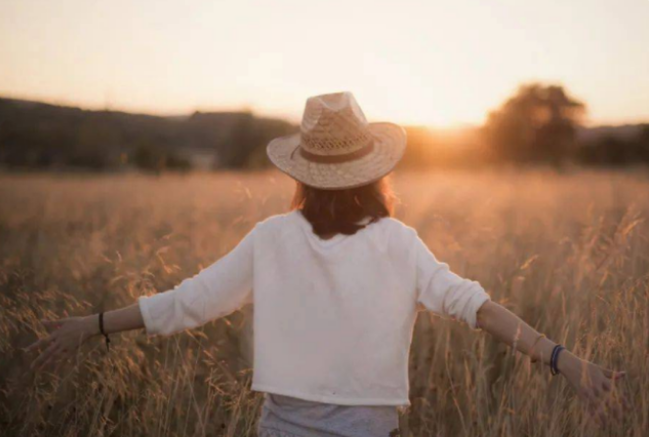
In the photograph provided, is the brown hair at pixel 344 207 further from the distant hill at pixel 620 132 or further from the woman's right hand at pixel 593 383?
the distant hill at pixel 620 132

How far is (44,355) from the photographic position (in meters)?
2.13

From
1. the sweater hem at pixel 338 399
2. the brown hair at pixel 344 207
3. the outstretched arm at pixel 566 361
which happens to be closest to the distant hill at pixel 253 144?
the brown hair at pixel 344 207

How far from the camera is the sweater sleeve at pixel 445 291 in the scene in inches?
76.4

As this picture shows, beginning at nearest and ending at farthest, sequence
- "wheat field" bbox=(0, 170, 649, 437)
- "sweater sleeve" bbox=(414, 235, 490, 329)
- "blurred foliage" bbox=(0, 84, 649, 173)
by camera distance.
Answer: "sweater sleeve" bbox=(414, 235, 490, 329)
"wheat field" bbox=(0, 170, 649, 437)
"blurred foliage" bbox=(0, 84, 649, 173)

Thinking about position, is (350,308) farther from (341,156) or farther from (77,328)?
(77,328)

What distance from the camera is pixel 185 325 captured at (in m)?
2.21

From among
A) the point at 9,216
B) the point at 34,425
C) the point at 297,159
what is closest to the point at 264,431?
the point at 297,159

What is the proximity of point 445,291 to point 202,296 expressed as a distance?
80 cm

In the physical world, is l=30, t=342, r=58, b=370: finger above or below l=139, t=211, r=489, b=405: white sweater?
below

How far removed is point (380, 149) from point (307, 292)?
0.55 meters

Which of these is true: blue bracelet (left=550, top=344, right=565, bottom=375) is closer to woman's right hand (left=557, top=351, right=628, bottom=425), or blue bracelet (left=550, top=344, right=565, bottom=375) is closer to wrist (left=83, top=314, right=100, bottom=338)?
woman's right hand (left=557, top=351, right=628, bottom=425)

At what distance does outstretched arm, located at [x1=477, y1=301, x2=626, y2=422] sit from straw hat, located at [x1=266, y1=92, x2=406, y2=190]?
1.82ft

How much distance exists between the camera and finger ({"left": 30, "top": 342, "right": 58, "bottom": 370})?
2.10 meters

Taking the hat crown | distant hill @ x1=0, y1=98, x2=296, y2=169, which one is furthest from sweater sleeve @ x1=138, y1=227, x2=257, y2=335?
distant hill @ x1=0, y1=98, x2=296, y2=169
